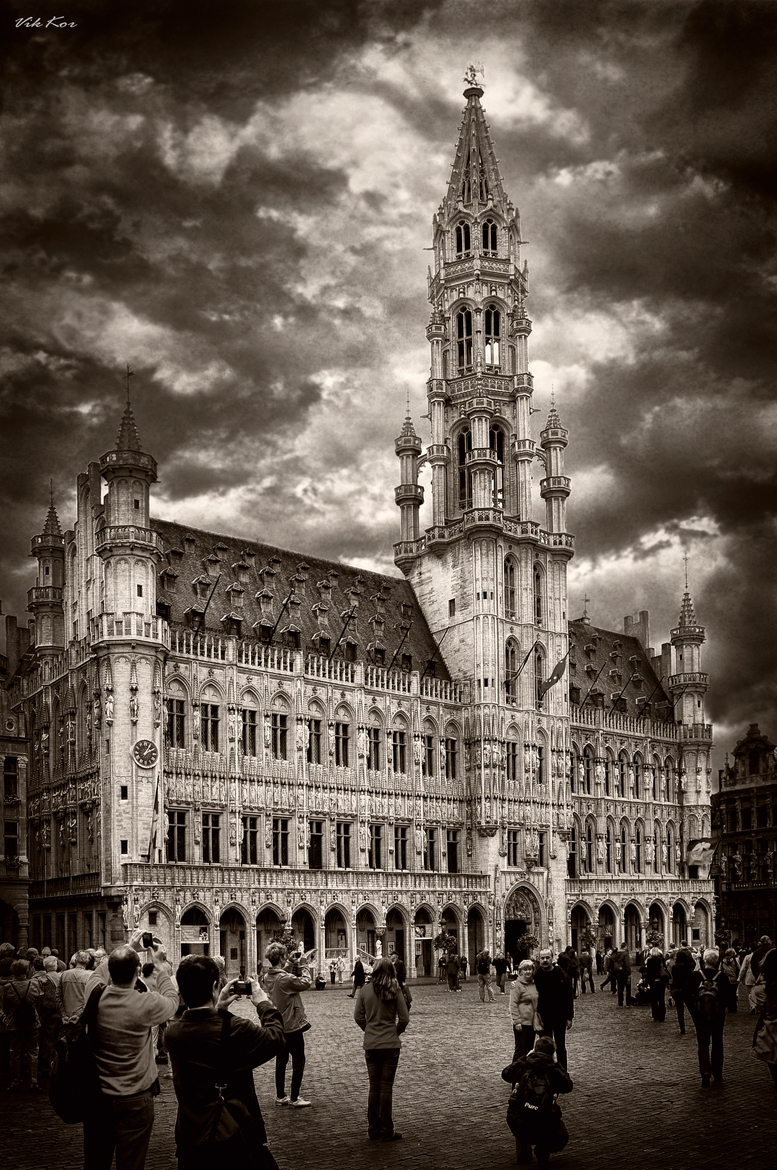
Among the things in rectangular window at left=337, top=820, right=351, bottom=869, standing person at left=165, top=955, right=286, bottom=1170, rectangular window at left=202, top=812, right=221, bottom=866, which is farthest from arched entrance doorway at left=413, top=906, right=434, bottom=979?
standing person at left=165, top=955, right=286, bottom=1170

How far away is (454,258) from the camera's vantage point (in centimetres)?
8325

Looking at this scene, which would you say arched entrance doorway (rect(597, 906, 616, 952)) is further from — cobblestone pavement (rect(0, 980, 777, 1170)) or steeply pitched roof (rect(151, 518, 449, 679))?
cobblestone pavement (rect(0, 980, 777, 1170))

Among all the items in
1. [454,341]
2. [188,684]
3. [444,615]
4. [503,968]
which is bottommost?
[503,968]

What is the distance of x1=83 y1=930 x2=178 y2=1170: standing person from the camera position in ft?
31.5

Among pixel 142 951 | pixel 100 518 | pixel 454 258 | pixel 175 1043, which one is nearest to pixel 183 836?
pixel 100 518

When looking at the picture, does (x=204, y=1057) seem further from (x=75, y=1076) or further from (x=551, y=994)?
(x=551, y=994)

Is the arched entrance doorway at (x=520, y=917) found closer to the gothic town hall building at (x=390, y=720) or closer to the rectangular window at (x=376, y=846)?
the gothic town hall building at (x=390, y=720)

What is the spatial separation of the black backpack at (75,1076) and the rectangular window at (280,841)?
170ft

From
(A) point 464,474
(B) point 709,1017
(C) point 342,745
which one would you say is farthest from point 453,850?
(B) point 709,1017

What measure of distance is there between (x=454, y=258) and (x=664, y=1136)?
73827 mm

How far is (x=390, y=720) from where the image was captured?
2648 inches

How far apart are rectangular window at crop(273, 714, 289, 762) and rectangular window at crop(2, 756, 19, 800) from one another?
11.9 m

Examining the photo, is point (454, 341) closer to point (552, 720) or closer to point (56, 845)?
point (552, 720)

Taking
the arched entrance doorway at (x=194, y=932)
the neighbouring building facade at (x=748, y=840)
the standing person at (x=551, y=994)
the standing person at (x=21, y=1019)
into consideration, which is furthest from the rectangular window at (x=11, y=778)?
the neighbouring building facade at (x=748, y=840)
